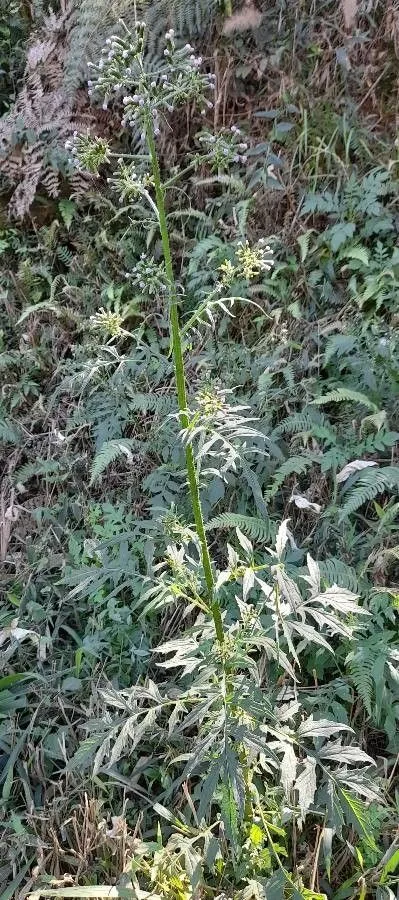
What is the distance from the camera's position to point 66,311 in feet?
13.0

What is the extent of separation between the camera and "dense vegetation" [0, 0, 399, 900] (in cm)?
185

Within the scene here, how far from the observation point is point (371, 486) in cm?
272

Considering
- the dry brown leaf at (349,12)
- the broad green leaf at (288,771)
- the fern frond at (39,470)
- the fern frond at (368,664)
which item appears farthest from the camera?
the dry brown leaf at (349,12)

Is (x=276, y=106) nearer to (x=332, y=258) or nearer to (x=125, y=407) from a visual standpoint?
(x=332, y=258)

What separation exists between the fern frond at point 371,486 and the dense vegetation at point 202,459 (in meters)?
0.01

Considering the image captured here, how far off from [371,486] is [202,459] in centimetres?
67

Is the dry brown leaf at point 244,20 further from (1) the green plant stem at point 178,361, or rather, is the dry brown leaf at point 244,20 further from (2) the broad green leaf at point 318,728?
(2) the broad green leaf at point 318,728

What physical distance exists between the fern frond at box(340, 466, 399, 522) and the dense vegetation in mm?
10

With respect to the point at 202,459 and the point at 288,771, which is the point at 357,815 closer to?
the point at 288,771

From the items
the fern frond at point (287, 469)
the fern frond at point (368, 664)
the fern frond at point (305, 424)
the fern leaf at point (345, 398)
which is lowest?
the fern frond at point (368, 664)

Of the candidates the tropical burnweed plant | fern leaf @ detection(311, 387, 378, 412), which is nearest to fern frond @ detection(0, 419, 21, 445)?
fern leaf @ detection(311, 387, 378, 412)

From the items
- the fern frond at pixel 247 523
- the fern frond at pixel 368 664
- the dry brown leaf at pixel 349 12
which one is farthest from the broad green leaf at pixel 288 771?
the dry brown leaf at pixel 349 12

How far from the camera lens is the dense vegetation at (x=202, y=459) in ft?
6.07

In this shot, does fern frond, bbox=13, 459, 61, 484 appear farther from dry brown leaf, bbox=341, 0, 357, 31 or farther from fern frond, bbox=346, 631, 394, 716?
dry brown leaf, bbox=341, 0, 357, 31
